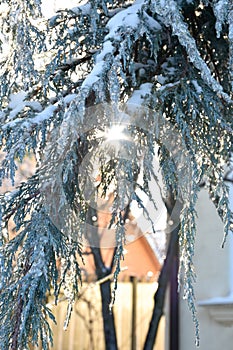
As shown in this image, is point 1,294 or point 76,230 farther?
point 76,230

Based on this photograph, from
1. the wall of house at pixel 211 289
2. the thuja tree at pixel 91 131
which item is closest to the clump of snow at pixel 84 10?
the thuja tree at pixel 91 131

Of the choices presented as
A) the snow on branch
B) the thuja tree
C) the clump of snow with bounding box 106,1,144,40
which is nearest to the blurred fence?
the thuja tree

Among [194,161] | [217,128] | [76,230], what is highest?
[217,128]

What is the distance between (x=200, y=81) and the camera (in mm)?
1881

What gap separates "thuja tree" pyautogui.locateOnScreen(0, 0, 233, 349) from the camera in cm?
165

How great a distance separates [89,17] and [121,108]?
0.46m

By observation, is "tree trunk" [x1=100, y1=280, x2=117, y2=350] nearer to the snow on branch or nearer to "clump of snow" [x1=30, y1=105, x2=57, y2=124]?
"clump of snow" [x1=30, y1=105, x2=57, y2=124]

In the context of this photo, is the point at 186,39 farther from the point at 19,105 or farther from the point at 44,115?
the point at 19,105

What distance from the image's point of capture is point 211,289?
4.24 meters

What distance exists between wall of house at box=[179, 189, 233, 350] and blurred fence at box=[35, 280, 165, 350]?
120cm

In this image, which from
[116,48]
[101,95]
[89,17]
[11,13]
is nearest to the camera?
[101,95]

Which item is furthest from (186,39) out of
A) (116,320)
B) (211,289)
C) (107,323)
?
(116,320)

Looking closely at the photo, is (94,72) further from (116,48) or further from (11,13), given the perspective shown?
(11,13)

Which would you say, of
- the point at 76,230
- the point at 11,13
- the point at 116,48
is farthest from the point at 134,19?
the point at 76,230
